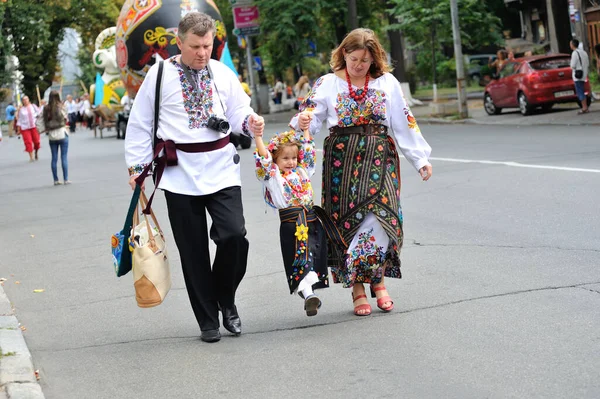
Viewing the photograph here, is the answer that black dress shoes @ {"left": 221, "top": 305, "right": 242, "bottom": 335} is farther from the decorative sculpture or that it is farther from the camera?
the decorative sculpture

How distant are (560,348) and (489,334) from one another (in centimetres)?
50

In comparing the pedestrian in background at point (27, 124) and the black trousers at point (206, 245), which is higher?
the pedestrian in background at point (27, 124)

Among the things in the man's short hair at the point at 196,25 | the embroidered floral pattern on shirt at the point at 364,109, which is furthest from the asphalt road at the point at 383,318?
the man's short hair at the point at 196,25

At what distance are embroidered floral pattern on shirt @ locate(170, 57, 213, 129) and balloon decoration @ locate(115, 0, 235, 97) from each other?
53.4 feet

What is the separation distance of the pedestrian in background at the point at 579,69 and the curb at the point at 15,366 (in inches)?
786

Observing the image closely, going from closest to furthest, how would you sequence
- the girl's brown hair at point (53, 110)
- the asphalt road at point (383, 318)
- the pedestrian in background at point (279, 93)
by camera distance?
the asphalt road at point (383, 318) → the girl's brown hair at point (53, 110) → the pedestrian in background at point (279, 93)

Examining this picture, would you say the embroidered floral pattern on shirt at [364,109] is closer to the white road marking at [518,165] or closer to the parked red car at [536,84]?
the white road marking at [518,165]

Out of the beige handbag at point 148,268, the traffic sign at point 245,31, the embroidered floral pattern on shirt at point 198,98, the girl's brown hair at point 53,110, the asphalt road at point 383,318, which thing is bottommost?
the asphalt road at point 383,318

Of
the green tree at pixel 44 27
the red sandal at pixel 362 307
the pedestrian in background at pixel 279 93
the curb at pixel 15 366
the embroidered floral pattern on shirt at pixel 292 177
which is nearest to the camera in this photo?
the curb at pixel 15 366

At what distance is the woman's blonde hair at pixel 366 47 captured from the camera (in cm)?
655

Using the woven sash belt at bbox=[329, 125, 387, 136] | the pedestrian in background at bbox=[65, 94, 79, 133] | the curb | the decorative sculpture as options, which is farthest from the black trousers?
the pedestrian in background at bbox=[65, 94, 79, 133]

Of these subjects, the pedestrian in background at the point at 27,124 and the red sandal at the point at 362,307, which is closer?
the red sandal at the point at 362,307

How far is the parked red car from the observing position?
27.6 metres

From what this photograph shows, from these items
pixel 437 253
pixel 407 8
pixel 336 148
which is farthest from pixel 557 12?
pixel 336 148
